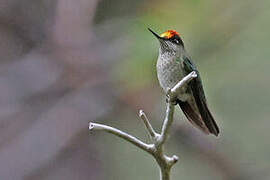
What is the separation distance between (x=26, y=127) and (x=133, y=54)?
1.33 m

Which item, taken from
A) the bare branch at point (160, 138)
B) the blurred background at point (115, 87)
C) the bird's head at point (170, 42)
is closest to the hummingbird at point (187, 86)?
the bird's head at point (170, 42)

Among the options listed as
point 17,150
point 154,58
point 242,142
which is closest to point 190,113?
point 154,58

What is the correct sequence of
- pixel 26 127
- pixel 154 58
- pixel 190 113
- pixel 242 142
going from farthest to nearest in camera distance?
pixel 242 142
pixel 26 127
pixel 154 58
pixel 190 113

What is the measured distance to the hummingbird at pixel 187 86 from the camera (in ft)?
9.91

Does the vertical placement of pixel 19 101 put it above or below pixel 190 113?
above

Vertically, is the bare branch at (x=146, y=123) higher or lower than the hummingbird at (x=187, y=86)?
lower

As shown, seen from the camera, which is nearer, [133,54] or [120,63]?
[133,54]

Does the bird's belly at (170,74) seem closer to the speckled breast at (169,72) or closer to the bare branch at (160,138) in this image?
the speckled breast at (169,72)

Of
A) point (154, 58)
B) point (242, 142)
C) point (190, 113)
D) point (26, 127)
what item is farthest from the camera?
point (242, 142)

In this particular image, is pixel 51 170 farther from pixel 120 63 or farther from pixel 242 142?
pixel 242 142

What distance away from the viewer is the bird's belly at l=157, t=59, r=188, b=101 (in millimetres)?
3131

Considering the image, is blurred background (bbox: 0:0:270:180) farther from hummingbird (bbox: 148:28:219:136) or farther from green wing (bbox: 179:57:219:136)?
green wing (bbox: 179:57:219:136)

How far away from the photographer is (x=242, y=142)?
19.7 ft

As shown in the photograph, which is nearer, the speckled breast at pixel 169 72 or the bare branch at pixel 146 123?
the bare branch at pixel 146 123
